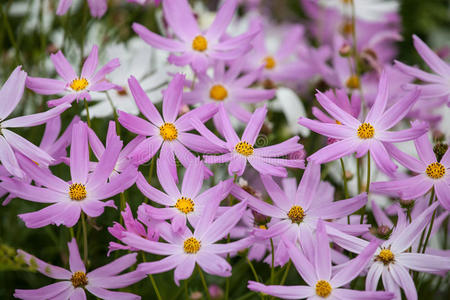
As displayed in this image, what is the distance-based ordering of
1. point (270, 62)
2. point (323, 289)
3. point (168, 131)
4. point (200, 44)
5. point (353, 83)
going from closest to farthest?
1. point (323, 289)
2. point (168, 131)
3. point (200, 44)
4. point (353, 83)
5. point (270, 62)

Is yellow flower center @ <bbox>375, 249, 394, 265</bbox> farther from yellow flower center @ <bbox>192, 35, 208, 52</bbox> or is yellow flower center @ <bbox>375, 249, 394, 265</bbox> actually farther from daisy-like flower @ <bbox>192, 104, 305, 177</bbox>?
yellow flower center @ <bbox>192, 35, 208, 52</bbox>

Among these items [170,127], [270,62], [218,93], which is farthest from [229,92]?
[270,62]

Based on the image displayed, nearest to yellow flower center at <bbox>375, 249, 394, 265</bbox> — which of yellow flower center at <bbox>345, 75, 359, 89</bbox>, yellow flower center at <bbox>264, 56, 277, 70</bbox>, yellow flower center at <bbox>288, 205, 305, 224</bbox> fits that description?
yellow flower center at <bbox>288, 205, 305, 224</bbox>

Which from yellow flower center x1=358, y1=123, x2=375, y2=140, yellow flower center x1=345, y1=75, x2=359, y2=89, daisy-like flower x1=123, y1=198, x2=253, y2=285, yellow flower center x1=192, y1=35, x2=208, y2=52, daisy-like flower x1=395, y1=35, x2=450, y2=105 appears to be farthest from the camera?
yellow flower center x1=345, y1=75, x2=359, y2=89

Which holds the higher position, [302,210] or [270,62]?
[270,62]

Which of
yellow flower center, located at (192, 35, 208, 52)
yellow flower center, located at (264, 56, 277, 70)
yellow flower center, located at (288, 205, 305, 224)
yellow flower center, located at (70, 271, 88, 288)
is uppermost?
yellow flower center, located at (264, 56, 277, 70)

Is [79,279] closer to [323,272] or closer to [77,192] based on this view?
[77,192]
